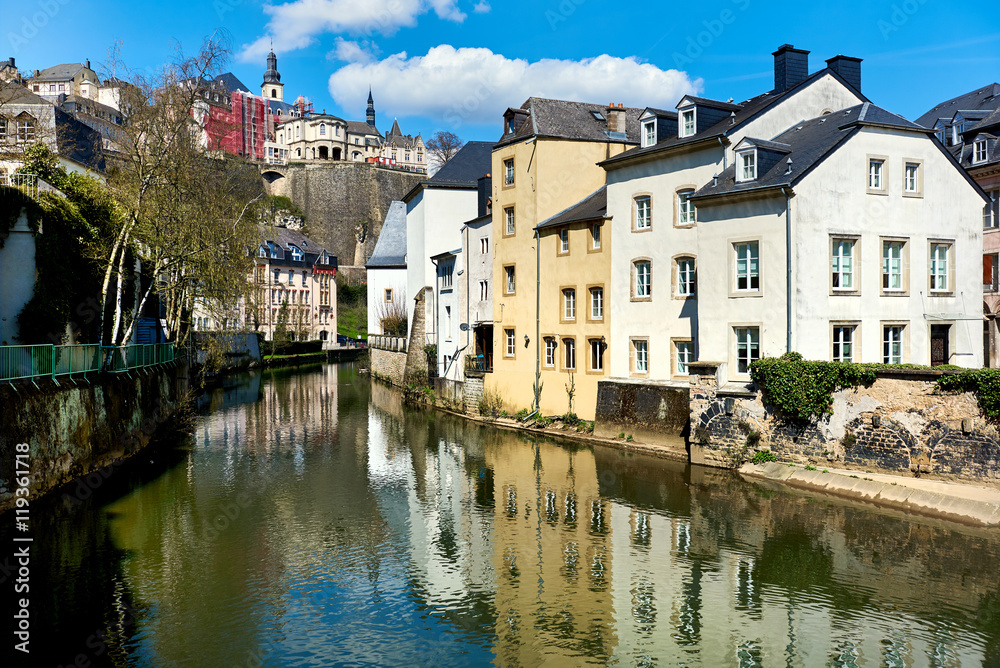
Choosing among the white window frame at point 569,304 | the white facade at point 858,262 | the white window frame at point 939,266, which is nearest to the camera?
the white facade at point 858,262

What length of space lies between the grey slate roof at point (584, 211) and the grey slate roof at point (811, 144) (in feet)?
18.3

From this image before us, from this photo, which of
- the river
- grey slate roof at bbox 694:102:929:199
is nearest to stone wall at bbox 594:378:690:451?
the river

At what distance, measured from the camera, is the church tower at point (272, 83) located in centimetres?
15825

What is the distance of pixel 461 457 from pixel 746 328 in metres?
10.4

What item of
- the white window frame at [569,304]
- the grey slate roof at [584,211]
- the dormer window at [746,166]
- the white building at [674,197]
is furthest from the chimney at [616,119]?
the dormer window at [746,166]

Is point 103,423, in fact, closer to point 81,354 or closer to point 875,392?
point 81,354

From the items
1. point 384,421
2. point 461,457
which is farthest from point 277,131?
point 461,457

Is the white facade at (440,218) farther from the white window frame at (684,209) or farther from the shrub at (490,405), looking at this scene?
the white window frame at (684,209)

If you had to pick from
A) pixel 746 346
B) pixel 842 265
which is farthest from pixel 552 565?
pixel 842 265

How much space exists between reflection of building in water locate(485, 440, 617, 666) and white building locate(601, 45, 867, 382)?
16.9 ft

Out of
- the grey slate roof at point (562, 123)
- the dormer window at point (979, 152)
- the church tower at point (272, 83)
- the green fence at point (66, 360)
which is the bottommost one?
the green fence at point (66, 360)

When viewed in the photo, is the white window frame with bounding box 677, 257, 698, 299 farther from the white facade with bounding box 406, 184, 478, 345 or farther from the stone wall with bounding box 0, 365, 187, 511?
the white facade with bounding box 406, 184, 478, 345

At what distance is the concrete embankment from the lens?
16.4 meters

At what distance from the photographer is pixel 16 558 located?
45.3 ft
